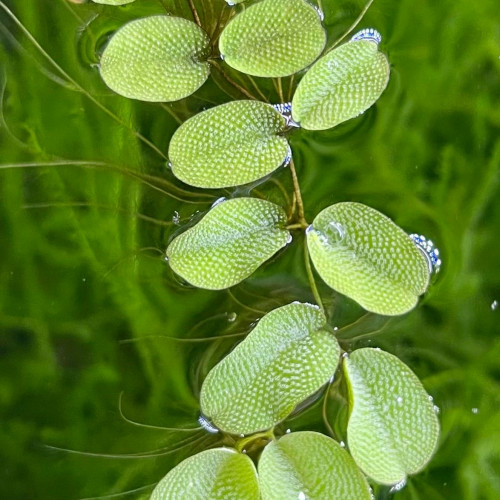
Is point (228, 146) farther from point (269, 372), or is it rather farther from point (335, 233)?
point (269, 372)

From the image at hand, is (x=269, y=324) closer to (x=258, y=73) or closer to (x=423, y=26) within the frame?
(x=258, y=73)

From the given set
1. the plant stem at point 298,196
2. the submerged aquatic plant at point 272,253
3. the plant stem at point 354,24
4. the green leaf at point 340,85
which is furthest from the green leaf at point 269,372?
the plant stem at point 354,24

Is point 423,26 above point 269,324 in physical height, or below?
above

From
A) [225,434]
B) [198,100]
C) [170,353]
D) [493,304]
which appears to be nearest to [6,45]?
[198,100]

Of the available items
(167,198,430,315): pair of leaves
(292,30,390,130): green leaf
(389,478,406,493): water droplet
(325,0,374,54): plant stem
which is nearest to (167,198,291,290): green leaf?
(167,198,430,315): pair of leaves

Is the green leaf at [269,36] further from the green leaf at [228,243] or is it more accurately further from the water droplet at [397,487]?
the water droplet at [397,487]

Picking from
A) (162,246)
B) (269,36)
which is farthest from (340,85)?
(162,246)
